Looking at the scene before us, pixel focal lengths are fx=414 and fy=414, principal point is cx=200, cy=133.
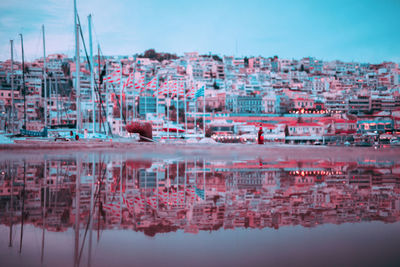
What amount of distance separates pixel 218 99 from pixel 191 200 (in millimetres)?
118673

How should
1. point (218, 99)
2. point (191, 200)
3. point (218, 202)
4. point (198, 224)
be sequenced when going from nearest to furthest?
point (198, 224)
point (218, 202)
point (191, 200)
point (218, 99)

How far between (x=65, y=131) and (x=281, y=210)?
3008cm

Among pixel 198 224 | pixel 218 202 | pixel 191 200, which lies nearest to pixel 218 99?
pixel 191 200

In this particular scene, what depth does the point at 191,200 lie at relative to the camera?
14.2 ft

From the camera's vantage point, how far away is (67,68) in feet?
434

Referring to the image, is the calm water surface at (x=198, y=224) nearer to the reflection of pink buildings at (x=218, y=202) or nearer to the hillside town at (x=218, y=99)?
the reflection of pink buildings at (x=218, y=202)

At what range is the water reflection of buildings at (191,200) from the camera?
3.33m

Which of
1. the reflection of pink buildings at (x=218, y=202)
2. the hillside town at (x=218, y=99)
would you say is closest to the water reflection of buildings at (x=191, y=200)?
the reflection of pink buildings at (x=218, y=202)

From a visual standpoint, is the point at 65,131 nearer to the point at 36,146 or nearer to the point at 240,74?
the point at 36,146

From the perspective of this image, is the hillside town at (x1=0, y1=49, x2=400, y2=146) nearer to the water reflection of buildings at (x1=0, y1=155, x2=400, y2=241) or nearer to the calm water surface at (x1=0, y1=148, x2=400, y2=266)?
the water reflection of buildings at (x1=0, y1=155, x2=400, y2=241)

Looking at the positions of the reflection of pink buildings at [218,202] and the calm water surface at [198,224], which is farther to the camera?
the reflection of pink buildings at [218,202]

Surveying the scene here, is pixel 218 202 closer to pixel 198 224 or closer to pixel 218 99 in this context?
pixel 198 224

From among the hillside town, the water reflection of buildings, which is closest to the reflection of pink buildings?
the water reflection of buildings

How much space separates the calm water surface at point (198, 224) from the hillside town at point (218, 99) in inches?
924
